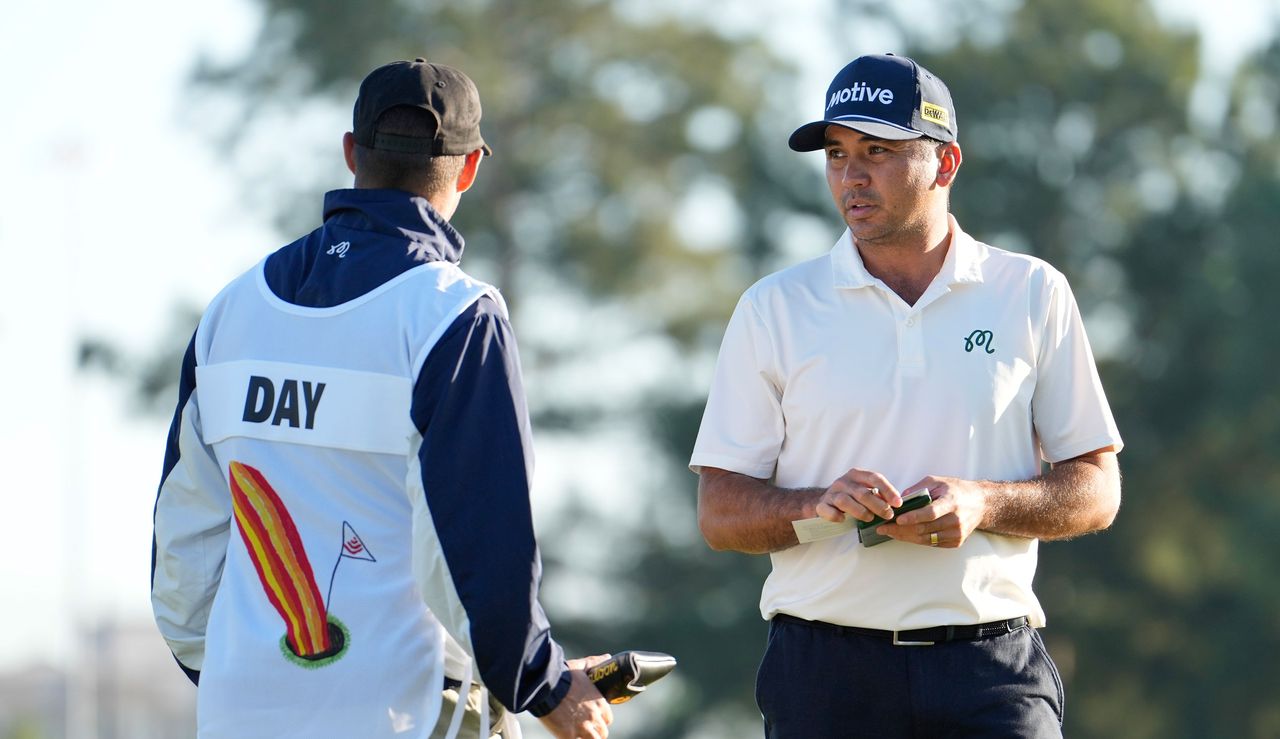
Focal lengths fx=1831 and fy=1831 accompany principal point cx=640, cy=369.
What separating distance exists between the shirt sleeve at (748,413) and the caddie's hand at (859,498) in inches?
16.9

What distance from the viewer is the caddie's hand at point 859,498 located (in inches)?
171

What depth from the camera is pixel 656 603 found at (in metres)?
24.3

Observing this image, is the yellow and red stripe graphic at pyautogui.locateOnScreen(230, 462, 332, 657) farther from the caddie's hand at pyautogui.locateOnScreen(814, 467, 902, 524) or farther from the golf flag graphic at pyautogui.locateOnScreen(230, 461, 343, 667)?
the caddie's hand at pyautogui.locateOnScreen(814, 467, 902, 524)

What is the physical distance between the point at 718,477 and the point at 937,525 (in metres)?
0.69

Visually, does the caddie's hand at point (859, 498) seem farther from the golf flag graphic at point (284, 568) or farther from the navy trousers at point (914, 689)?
the golf flag graphic at point (284, 568)

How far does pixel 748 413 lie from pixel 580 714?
1.10 meters

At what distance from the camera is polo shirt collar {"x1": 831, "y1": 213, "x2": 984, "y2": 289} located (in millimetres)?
4852

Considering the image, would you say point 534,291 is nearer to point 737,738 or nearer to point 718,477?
point 737,738

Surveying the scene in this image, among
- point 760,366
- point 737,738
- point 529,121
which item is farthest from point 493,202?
point 760,366

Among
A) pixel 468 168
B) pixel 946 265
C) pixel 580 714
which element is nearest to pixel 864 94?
pixel 946 265

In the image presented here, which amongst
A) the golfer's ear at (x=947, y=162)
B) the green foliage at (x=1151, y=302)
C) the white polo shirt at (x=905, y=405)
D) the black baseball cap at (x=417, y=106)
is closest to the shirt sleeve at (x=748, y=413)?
the white polo shirt at (x=905, y=405)

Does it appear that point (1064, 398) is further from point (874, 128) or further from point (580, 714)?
point (580, 714)

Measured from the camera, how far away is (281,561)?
13.4ft

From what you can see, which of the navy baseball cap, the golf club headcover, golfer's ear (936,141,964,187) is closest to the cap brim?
the navy baseball cap
